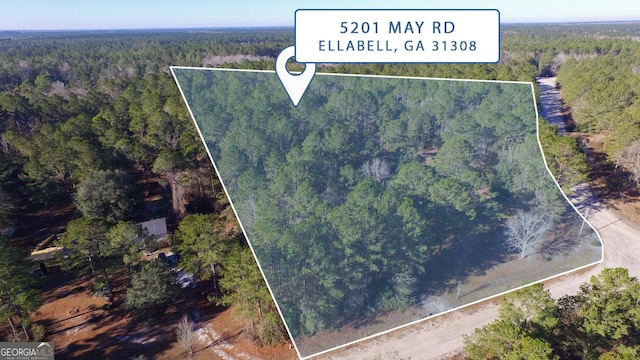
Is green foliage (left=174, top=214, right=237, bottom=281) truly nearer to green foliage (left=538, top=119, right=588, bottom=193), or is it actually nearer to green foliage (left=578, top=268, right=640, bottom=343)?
green foliage (left=578, top=268, right=640, bottom=343)

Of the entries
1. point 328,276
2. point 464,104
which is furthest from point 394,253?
point 464,104

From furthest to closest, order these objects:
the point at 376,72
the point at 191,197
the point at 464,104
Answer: the point at 376,72 → the point at 191,197 → the point at 464,104

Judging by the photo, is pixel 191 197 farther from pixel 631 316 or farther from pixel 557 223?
pixel 631 316

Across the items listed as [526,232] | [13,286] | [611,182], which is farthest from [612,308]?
[13,286]

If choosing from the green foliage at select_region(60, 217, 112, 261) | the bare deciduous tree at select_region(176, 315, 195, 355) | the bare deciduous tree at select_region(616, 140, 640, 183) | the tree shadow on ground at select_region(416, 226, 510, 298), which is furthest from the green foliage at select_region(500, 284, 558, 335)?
the bare deciduous tree at select_region(616, 140, 640, 183)

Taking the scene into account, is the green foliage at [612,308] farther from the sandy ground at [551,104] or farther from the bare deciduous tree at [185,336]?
the sandy ground at [551,104]

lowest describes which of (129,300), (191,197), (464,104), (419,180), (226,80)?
(129,300)

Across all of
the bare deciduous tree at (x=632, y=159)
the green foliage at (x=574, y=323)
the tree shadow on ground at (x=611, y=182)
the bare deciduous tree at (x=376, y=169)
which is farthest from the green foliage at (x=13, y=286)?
the bare deciduous tree at (x=632, y=159)

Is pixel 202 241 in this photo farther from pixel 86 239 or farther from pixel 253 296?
pixel 86 239
